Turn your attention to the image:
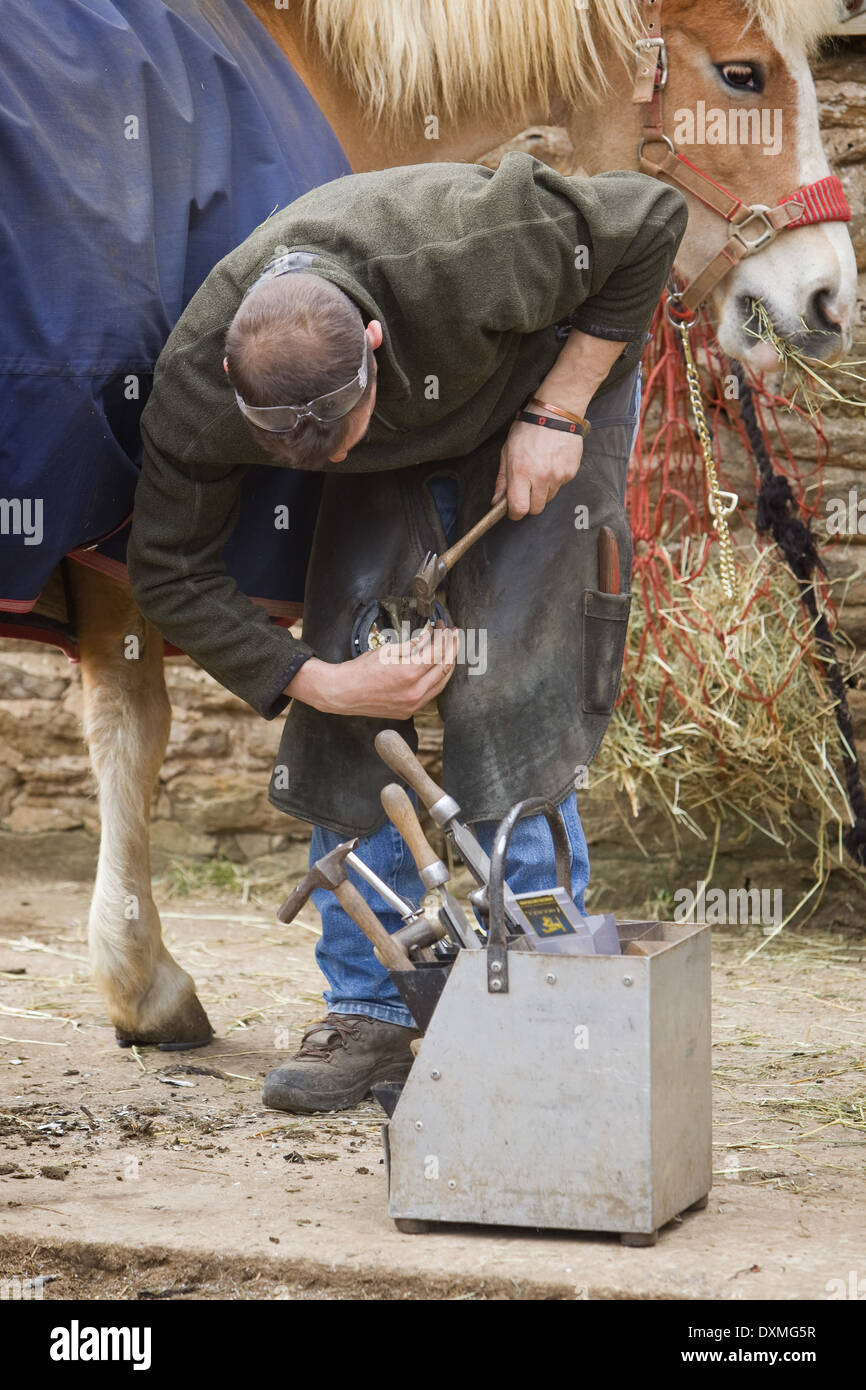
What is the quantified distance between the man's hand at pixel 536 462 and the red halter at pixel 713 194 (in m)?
0.92

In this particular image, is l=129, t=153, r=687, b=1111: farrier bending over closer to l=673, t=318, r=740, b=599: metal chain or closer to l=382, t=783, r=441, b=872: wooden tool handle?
l=382, t=783, r=441, b=872: wooden tool handle

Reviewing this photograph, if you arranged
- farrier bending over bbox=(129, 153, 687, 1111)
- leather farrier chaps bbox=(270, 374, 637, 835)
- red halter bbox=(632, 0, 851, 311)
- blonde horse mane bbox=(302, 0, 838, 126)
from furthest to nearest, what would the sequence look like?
1. red halter bbox=(632, 0, 851, 311)
2. blonde horse mane bbox=(302, 0, 838, 126)
3. leather farrier chaps bbox=(270, 374, 637, 835)
4. farrier bending over bbox=(129, 153, 687, 1111)

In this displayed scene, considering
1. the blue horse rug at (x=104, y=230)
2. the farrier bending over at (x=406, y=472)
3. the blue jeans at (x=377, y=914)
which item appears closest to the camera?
the farrier bending over at (x=406, y=472)

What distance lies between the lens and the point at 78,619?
2734mm

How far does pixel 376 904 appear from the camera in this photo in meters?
2.34

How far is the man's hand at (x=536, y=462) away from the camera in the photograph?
2143 millimetres

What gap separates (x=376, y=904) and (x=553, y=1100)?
0.70 m

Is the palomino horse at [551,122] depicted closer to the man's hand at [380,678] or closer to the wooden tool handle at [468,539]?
the man's hand at [380,678]

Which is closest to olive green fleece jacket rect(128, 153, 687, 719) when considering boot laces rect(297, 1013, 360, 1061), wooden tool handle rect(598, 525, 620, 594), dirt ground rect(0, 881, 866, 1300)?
wooden tool handle rect(598, 525, 620, 594)

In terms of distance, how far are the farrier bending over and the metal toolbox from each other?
0.48m

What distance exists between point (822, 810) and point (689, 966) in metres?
2.03

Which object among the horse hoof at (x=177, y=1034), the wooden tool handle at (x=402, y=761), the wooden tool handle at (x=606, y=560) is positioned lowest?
the horse hoof at (x=177, y=1034)

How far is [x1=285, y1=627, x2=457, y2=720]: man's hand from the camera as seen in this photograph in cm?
216

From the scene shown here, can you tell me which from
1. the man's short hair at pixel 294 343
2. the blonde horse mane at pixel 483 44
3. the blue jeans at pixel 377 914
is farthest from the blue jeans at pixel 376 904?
the blonde horse mane at pixel 483 44
